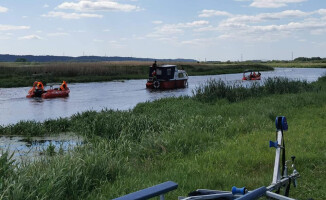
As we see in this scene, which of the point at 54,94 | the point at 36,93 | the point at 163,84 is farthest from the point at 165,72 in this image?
the point at 36,93

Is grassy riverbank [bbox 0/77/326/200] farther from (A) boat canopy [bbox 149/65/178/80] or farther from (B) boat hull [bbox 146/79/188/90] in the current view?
(A) boat canopy [bbox 149/65/178/80]

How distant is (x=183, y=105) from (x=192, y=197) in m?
13.6

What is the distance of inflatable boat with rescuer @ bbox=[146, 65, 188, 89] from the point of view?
38.9m

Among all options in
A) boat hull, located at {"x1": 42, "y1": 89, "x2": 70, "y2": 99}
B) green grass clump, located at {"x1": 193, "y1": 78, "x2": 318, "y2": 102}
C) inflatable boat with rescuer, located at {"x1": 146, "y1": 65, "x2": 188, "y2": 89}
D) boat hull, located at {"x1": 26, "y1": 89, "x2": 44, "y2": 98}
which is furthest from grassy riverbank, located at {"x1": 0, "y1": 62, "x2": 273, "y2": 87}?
green grass clump, located at {"x1": 193, "y1": 78, "x2": 318, "y2": 102}

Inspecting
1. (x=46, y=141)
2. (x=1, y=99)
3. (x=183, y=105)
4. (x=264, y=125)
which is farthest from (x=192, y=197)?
(x=1, y=99)

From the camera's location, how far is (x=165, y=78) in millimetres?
39781

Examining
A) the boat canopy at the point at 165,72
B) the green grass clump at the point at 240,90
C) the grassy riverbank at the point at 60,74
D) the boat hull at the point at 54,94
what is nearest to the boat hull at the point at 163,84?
the boat canopy at the point at 165,72

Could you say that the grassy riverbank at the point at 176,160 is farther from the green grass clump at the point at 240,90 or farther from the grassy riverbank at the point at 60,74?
the grassy riverbank at the point at 60,74

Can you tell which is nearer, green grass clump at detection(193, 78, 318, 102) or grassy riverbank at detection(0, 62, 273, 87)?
green grass clump at detection(193, 78, 318, 102)

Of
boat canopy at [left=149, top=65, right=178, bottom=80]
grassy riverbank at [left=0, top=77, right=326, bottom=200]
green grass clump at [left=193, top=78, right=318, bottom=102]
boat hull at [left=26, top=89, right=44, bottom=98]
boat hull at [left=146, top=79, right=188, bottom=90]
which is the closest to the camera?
grassy riverbank at [left=0, top=77, right=326, bottom=200]

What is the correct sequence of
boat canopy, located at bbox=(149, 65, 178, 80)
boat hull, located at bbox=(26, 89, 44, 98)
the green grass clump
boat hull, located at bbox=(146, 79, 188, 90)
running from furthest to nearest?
boat canopy, located at bbox=(149, 65, 178, 80) → boat hull, located at bbox=(146, 79, 188, 90) → boat hull, located at bbox=(26, 89, 44, 98) → the green grass clump

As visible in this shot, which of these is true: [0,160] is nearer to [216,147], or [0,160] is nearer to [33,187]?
[33,187]

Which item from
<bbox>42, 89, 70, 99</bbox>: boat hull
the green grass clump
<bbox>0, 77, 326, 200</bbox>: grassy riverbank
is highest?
the green grass clump

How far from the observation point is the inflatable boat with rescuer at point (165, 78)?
38.9 metres
